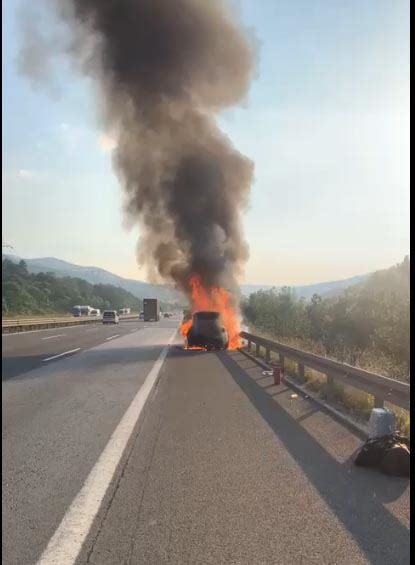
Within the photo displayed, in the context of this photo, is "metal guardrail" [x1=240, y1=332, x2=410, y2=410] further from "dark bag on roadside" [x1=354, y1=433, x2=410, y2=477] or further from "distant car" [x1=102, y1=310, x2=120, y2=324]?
"distant car" [x1=102, y1=310, x2=120, y2=324]

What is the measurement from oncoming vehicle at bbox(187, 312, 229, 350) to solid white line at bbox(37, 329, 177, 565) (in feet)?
43.0

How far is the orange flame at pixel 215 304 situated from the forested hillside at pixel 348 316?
228cm

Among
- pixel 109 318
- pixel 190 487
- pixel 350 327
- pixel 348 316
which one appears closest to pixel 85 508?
pixel 190 487

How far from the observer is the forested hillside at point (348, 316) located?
2612 centimetres

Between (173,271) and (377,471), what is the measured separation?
2718cm

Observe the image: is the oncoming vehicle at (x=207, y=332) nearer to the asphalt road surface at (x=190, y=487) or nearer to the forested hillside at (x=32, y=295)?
the forested hillside at (x=32, y=295)

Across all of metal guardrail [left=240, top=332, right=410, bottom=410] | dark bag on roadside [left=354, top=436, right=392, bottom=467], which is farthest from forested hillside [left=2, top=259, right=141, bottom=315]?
dark bag on roadside [left=354, top=436, right=392, bottom=467]

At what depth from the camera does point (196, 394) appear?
9.39 meters

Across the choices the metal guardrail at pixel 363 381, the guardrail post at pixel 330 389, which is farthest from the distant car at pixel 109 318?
the guardrail post at pixel 330 389

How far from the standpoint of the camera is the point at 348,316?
40125 mm

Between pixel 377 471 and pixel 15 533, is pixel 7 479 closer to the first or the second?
pixel 15 533

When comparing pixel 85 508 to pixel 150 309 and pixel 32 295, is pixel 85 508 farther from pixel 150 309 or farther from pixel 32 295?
pixel 150 309

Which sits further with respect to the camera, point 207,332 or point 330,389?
point 207,332

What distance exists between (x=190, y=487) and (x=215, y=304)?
70.5 feet
